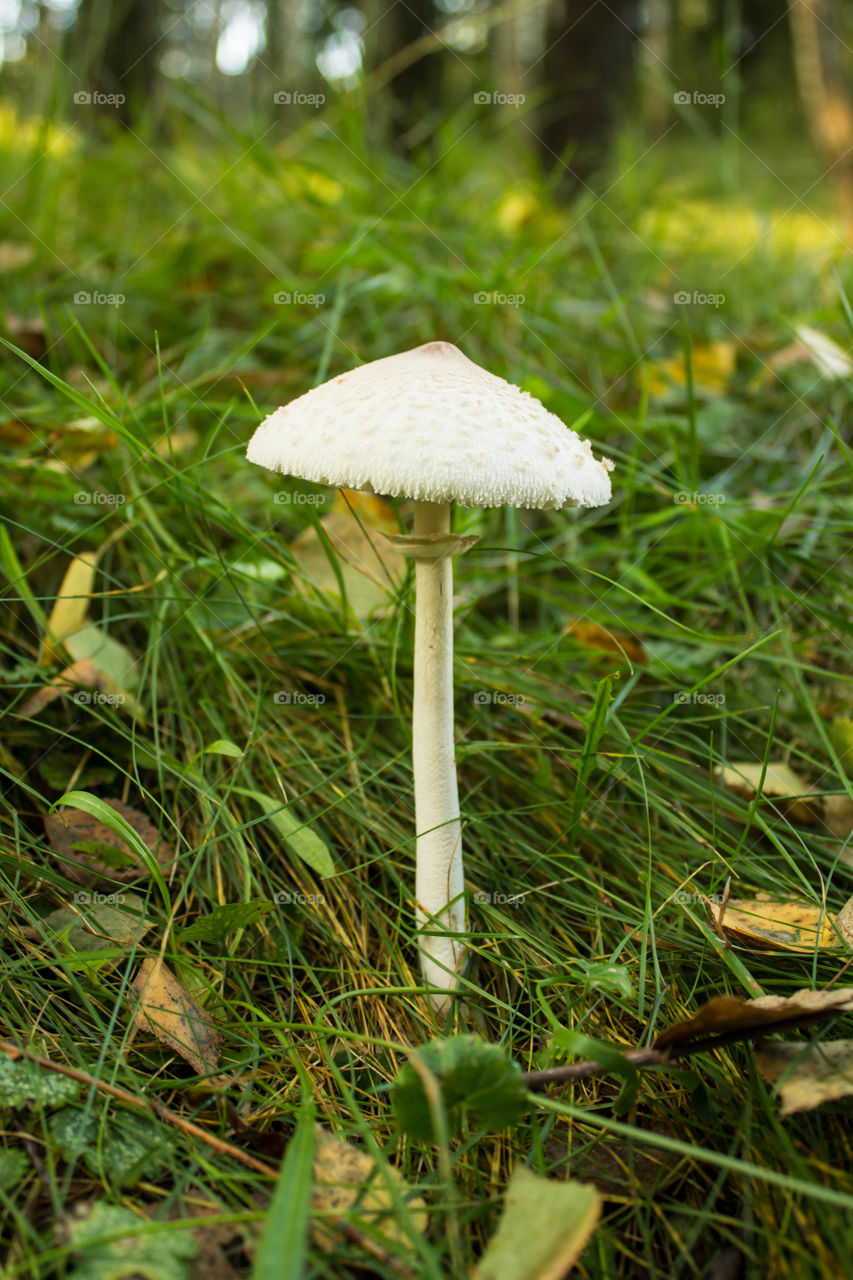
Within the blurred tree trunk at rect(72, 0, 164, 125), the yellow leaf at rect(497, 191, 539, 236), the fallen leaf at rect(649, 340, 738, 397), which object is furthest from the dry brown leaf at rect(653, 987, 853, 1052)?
the blurred tree trunk at rect(72, 0, 164, 125)

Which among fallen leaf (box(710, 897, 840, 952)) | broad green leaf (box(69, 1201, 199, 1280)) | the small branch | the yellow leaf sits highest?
the yellow leaf

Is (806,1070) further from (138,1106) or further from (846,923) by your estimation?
(138,1106)

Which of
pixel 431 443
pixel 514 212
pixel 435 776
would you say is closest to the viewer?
pixel 431 443

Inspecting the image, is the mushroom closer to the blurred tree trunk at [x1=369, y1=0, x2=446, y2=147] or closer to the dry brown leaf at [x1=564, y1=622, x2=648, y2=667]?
the dry brown leaf at [x1=564, y1=622, x2=648, y2=667]

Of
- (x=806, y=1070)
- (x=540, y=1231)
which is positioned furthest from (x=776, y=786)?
(x=540, y=1231)

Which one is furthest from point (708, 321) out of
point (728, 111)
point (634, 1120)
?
point (634, 1120)

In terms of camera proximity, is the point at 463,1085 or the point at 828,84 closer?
the point at 463,1085

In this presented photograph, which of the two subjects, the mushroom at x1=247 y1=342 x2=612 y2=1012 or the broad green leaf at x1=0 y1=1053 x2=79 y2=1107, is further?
the mushroom at x1=247 y1=342 x2=612 y2=1012

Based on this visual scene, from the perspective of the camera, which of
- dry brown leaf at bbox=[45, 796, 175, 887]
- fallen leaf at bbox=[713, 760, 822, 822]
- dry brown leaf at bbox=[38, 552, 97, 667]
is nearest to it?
dry brown leaf at bbox=[45, 796, 175, 887]
